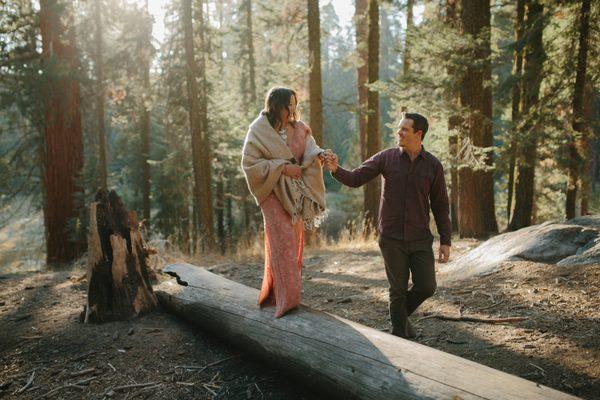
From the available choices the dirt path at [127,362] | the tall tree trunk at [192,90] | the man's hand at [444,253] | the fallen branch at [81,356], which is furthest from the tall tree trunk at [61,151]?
the man's hand at [444,253]

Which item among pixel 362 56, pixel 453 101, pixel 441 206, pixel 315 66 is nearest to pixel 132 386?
pixel 441 206

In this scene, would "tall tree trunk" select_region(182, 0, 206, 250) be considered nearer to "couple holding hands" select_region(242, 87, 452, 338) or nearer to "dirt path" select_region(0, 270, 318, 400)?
"dirt path" select_region(0, 270, 318, 400)

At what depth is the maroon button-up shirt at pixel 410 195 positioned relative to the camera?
→ 4.10m

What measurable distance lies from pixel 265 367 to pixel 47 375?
6.64 ft

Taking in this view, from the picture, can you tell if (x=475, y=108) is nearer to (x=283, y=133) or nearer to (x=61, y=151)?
(x=283, y=133)

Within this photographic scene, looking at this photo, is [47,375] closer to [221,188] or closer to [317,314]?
[317,314]

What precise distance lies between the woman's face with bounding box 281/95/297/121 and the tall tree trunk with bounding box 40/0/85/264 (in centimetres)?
1011

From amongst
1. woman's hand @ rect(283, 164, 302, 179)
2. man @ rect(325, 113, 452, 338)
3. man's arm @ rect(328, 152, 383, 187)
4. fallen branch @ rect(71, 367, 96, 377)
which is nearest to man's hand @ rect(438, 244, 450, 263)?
man @ rect(325, 113, 452, 338)

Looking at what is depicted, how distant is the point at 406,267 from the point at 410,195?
0.70 metres

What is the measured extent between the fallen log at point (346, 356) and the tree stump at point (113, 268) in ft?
2.39

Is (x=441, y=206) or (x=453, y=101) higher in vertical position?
(x=453, y=101)

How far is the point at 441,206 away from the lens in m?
4.25

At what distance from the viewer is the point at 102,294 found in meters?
5.14

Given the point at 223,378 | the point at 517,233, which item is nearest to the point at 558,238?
the point at 517,233
